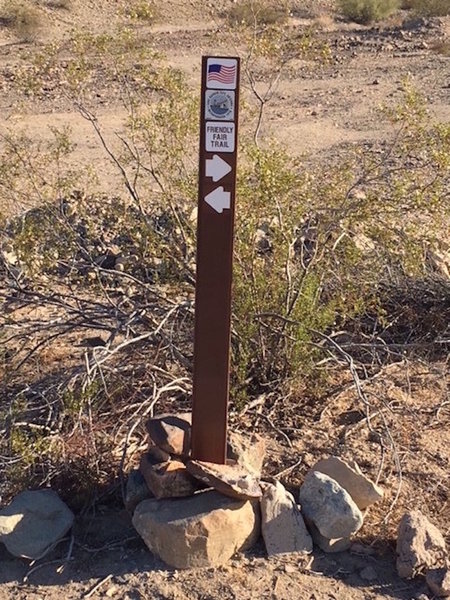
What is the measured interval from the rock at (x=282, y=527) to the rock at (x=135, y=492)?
52 centimetres

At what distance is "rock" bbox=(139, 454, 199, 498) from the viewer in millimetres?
4121

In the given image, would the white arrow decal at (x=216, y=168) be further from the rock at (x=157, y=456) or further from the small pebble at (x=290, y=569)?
the small pebble at (x=290, y=569)

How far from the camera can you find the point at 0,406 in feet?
17.1

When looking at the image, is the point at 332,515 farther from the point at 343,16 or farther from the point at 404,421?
the point at 343,16

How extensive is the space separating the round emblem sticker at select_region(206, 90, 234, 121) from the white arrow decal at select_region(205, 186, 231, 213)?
278 millimetres

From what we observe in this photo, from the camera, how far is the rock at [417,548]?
159 inches

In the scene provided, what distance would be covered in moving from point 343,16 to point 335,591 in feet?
75.5

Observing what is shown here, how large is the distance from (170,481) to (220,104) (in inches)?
61.9

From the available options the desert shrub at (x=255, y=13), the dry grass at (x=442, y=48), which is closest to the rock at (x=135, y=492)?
the desert shrub at (x=255, y=13)

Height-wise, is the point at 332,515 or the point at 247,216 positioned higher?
the point at 247,216

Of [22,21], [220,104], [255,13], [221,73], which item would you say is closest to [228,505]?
[220,104]

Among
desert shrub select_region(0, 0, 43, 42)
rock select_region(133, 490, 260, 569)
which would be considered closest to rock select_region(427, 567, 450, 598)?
rock select_region(133, 490, 260, 569)

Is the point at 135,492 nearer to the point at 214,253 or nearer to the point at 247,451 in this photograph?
the point at 247,451

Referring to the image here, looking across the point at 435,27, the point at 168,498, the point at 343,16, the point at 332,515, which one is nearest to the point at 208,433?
the point at 168,498
